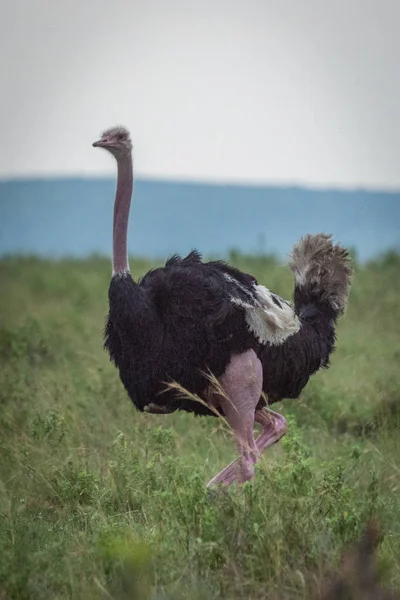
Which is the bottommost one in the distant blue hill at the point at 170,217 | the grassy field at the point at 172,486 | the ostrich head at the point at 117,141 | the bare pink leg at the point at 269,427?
the grassy field at the point at 172,486

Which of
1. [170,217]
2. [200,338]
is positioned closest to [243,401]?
[200,338]

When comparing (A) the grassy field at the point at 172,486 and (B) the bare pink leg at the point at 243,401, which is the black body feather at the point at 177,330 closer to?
(B) the bare pink leg at the point at 243,401

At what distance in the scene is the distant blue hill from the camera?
574 inches

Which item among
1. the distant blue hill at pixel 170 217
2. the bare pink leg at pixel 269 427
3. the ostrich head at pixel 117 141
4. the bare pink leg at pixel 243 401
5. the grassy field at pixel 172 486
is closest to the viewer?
the grassy field at pixel 172 486

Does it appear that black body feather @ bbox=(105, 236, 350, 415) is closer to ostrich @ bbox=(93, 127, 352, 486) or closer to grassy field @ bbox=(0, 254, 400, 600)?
ostrich @ bbox=(93, 127, 352, 486)

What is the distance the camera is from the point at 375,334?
35.8 ft

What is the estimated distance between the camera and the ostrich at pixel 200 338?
18.9 ft

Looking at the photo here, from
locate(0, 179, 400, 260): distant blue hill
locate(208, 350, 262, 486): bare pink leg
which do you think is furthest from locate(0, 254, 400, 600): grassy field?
locate(0, 179, 400, 260): distant blue hill

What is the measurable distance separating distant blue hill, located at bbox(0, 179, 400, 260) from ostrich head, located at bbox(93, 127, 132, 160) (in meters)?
7.89

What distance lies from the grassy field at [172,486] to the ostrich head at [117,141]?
1303mm

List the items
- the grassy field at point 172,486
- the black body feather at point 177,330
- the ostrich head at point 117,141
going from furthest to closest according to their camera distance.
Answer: the ostrich head at point 117,141, the black body feather at point 177,330, the grassy field at point 172,486

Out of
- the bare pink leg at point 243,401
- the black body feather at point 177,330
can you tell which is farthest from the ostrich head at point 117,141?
the bare pink leg at point 243,401

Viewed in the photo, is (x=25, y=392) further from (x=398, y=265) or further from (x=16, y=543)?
(x=398, y=265)

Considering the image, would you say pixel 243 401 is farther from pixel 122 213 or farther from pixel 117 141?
pixel 117 141
